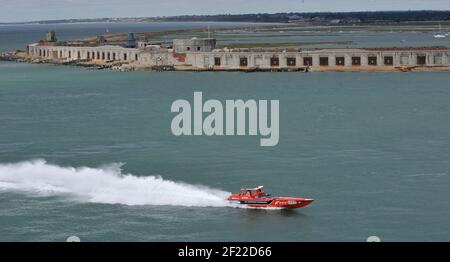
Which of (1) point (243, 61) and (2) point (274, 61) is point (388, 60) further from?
(1) point (243, 61)

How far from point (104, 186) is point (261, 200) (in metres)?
8.81

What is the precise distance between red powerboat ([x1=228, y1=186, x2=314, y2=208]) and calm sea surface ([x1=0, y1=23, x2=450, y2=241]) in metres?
0.40

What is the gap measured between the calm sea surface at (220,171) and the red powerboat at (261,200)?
40 cm

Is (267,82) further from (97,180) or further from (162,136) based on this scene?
(97,180)

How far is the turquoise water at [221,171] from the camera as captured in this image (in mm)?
41062

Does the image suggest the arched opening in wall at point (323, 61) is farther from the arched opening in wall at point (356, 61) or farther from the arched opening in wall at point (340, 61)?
the arched opening in wall at point (356, 61)

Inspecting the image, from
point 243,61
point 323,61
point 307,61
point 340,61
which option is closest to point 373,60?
point 340,61

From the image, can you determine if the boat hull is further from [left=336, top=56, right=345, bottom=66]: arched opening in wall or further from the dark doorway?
[left=336, top=56, right=345, bottom=66]: arched opening in wall

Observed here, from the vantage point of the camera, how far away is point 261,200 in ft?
144

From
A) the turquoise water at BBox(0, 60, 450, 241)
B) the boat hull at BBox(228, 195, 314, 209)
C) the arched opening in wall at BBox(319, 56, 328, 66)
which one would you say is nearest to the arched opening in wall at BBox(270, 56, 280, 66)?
the arched opening in wall at BBox(319, 56, 328, 66)

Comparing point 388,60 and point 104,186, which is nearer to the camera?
point 104,186

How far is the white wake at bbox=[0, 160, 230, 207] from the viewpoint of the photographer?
45.2 m

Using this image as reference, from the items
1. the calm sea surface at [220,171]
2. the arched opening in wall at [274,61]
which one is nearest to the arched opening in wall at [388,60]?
the arched opening in wall at [274,61]
